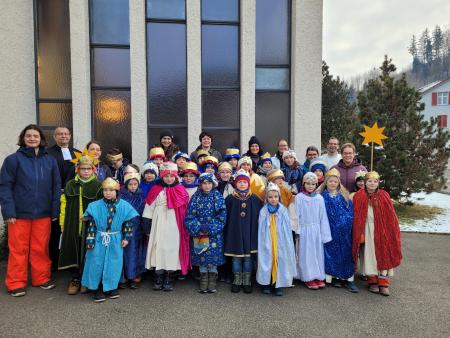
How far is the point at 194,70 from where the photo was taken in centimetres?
723

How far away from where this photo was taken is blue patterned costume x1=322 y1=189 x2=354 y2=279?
4.47m

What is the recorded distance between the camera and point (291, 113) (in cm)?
765

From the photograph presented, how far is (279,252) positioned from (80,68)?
558cm

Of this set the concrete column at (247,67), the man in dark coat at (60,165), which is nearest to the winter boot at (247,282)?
the man in dark coat at (60,165)

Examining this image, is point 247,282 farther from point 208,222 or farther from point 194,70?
point 194,70

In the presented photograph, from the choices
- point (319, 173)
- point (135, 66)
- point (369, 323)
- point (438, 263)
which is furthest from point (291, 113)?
point (369, 323)

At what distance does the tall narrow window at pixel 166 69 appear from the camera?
7.28m

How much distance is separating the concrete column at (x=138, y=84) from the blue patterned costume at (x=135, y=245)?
2.73 metres

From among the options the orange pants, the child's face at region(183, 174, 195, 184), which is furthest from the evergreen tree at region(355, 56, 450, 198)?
the orange pants

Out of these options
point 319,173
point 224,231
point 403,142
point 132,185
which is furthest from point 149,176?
point 403,142

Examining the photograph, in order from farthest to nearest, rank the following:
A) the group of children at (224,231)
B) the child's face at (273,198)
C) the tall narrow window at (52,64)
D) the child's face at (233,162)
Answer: the tall narrow window at (52,64), the child's face at (233,162), the child's face at (273,198), the group of children at (224,231)

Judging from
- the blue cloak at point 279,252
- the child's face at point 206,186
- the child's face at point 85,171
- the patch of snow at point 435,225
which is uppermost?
the child's face at point 85,171

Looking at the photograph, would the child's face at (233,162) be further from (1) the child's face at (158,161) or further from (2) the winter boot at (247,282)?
(2) the winter boot at (247,282)

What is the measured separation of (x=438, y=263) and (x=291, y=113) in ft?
13.6
